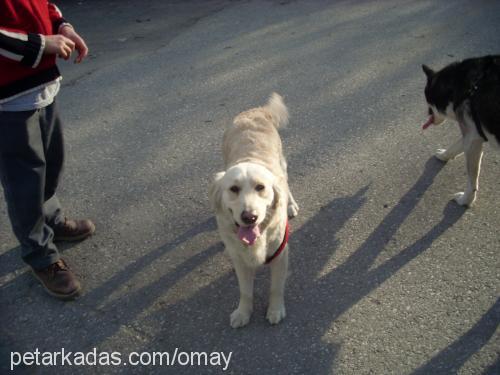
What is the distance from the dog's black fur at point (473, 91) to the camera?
2.80 meters

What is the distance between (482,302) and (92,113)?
435 centimetres

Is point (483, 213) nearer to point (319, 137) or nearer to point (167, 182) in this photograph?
point (319, 137)

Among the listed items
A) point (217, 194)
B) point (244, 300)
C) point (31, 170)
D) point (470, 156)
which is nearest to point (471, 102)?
point (470, 156)

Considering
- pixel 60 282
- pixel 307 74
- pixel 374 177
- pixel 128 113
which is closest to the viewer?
pixel 60 282

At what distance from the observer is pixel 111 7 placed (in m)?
8.61

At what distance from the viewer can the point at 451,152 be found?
3.53 m

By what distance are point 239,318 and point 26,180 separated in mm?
1506

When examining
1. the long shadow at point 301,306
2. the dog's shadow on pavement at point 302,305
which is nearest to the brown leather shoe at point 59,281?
the long shadow at point 301,306

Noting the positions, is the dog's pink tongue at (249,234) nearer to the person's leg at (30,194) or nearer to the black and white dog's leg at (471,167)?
the person's leg at (30,194)

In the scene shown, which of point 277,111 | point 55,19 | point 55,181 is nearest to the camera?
point 55,19

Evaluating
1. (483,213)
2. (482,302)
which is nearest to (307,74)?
(483,213)

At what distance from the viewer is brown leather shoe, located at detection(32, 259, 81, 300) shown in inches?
107

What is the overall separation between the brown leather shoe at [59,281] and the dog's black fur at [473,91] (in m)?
2.96

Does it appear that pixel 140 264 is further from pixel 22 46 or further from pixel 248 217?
pixel 22 46
